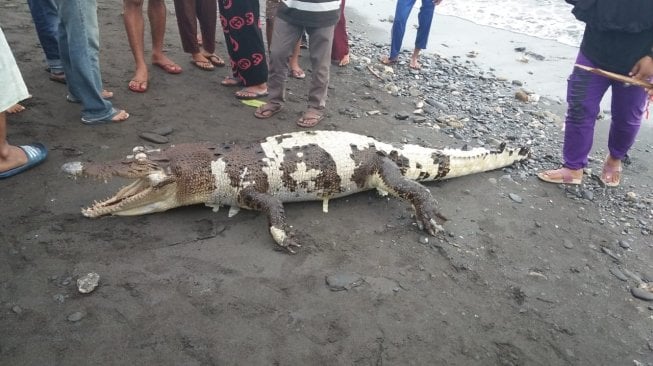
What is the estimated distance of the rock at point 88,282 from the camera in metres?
2.61

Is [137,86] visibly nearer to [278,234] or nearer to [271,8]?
[271,8]

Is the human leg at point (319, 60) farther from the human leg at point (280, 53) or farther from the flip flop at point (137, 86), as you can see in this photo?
the flip flop at point (137, 86)

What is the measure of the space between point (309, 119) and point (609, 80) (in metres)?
2.93

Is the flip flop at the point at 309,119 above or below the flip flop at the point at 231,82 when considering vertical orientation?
below

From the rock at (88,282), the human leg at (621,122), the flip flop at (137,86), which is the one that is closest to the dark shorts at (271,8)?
the flip flop at (137,86)

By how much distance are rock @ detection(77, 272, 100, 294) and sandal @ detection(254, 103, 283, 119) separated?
2.61 m

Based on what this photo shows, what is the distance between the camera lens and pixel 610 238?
3721 mm

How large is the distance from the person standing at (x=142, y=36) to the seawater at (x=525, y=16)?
7.04 metres

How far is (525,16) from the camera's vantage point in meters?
10.2

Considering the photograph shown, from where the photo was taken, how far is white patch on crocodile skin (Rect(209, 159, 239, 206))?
11.1ft

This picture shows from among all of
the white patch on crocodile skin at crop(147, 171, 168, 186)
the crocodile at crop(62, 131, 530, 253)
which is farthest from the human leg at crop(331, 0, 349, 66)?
the white patch on crocodile skin at crop(147, 171, 168, 186)

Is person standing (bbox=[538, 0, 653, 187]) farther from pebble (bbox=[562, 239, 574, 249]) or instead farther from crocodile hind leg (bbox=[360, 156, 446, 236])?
crocodile hind leg (bbox=[360, 156, 446, 236])

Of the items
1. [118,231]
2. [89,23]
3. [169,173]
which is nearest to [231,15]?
[89,23]

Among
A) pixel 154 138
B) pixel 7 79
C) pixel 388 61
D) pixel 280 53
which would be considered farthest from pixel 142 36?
pixel 388 61
